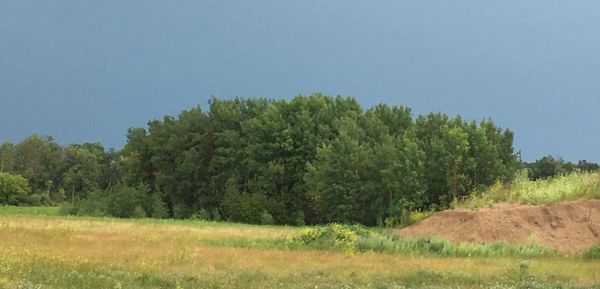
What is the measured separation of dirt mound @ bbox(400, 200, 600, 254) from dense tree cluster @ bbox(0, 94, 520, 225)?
19126 mm

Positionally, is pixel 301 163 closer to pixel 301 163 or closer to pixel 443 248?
pixel 301 163

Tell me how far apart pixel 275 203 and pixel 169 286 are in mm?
45827

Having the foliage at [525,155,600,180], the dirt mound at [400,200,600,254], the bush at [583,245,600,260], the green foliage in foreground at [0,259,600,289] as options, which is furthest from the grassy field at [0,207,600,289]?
the foliage at [525,155,600,180]

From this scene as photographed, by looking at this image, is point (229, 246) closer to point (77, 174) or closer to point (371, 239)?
point (371, 239)

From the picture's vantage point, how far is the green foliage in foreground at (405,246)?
24.2 meters

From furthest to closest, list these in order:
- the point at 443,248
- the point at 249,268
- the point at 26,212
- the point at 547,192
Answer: the point at 26,212, the point at 547,192, the point at 443,248, the point at 249,268

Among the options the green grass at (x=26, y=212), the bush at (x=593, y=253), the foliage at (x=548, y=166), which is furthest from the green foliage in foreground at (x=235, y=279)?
the foliage at (x=548, y=166)

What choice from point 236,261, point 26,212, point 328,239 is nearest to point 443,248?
point 328,239

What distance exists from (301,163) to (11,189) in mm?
44912

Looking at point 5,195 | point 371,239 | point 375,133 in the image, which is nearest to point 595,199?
point 371,239

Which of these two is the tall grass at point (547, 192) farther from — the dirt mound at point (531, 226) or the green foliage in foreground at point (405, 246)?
the green foliage in foreground at point (405, 246)

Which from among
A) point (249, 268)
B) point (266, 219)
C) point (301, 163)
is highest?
point (301, 163)

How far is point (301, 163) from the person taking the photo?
6269cm

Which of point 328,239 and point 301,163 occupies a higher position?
point 301,163
